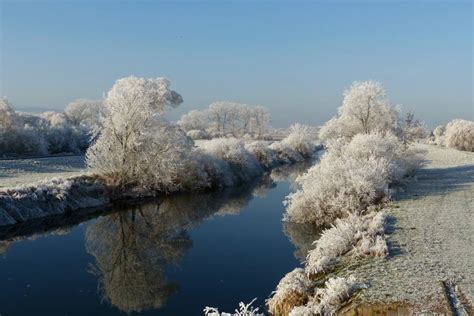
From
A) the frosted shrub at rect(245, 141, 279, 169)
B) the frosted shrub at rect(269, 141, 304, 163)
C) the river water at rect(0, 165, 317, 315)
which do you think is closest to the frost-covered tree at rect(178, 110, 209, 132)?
the frosted shrub at rect(269, 141, 304, 163)

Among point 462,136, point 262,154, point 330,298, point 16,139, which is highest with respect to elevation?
point 16,139

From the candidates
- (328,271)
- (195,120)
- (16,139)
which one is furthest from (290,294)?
(195,120)

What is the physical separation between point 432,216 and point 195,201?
1769 cm

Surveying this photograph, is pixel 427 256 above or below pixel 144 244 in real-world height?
above

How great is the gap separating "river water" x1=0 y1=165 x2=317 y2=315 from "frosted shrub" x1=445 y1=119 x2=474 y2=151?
53214 millimetres

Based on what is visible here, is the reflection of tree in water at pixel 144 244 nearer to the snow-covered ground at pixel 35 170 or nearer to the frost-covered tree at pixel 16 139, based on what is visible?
the snow-covered ground at pixel 35 170

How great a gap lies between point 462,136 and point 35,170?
62593 millimetres

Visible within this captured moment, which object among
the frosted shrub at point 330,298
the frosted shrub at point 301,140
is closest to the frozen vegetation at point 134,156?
the frosted shrub at point 330,298

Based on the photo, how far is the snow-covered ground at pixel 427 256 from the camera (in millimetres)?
11250

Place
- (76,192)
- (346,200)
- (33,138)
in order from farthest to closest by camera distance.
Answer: (33,138), (76,192), (346,200)

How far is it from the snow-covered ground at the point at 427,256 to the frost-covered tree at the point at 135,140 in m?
17.0

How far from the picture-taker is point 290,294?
490 inches

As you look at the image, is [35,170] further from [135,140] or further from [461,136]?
[461,136]

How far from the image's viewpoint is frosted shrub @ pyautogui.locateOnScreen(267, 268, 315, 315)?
1223 centimetres
